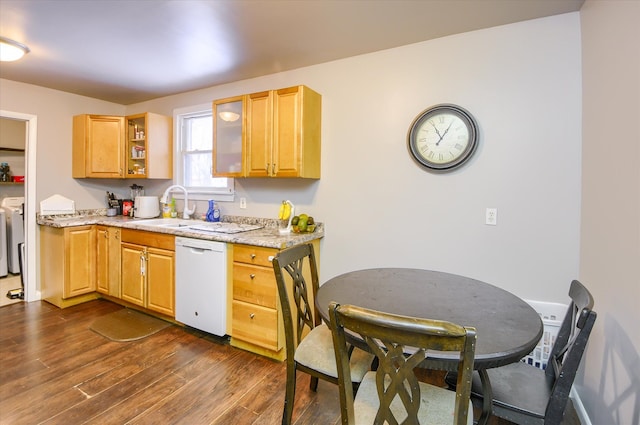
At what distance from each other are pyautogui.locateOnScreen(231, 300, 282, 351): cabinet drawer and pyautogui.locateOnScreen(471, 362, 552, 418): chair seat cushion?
55.0 inches

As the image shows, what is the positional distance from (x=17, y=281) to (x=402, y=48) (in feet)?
18.2

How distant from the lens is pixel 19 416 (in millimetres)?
1742

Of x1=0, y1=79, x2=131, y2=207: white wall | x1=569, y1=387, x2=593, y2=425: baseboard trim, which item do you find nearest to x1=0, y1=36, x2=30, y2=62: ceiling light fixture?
x1=0, y1=79, x2=131, y2=207: white wall

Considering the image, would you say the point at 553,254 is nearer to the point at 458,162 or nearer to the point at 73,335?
the point at 458,162

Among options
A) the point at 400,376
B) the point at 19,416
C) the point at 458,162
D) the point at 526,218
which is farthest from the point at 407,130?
the point at 19,416

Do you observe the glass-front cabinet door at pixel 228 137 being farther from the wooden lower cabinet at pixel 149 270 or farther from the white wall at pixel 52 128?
the white wall at pixel 52 128

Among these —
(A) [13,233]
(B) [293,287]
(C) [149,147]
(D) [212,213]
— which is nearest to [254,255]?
(B) [293,287]

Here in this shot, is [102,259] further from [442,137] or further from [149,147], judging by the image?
[442,137]

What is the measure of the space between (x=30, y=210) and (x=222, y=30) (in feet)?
10.3

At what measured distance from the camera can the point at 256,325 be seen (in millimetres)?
2412

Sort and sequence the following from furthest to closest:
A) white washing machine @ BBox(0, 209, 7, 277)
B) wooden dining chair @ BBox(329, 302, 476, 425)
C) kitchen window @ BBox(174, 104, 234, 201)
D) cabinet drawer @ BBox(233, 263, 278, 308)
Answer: white washing machine @ BBox(0, 209, 7, 277) → kitchen window @ BBox(174, 104, 234, 201) → cabinet drawer @ BBox(233, 263, 278, 308) → wooden dining chair @ BBox(329, 302, 476, 425)

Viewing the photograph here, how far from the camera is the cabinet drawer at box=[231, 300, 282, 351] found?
2334mm

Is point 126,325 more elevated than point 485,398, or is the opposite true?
point 485,398

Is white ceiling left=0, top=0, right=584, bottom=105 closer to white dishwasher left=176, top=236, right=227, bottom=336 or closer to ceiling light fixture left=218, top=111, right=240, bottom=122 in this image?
ceiling light fixture left=218, top=111, right=240, bottom=122
